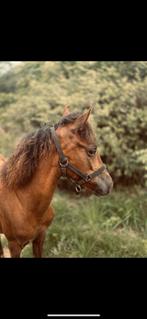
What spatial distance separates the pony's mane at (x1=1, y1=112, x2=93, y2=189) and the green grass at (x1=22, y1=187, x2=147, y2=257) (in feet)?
3.35

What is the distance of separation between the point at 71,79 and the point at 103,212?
1.32 m

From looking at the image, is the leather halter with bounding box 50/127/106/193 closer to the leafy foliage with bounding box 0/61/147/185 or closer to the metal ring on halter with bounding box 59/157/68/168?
the metal ring on halter with bounding box 59/157/68/168

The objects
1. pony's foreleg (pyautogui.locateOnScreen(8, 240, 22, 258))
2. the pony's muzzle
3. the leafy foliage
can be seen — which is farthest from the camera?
the leafy foliage

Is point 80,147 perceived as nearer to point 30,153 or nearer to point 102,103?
point 30,153

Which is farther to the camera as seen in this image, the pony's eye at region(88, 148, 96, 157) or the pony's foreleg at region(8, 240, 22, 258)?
the pony's foreleg at region(8, 240, 22, 258)

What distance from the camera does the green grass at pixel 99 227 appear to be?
3.35m

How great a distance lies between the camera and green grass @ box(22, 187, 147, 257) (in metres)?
3.35

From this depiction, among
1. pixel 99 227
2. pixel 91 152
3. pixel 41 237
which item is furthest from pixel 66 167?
pixel 99 227

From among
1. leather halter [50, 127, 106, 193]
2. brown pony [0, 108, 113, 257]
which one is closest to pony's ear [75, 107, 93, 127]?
brown pony [0, 108, 113, 257]

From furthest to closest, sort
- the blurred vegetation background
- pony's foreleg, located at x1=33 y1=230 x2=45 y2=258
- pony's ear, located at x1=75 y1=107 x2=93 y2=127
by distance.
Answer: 1. the blurred vegetation background
2. pony's foreleg, located at x1=33 y1=230 x2=45 y2=258
3. pony's ear, located at x1=75 y1=107 x2=93 y2=127

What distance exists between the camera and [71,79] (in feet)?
14.0

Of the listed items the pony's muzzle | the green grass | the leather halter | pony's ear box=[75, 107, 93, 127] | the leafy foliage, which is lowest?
the green grass

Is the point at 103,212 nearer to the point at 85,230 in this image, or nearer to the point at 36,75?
the point at 85,230

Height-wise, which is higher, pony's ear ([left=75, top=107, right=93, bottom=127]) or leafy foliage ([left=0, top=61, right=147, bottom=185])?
leafy foliage ([left=0, top=61, right=147, bottom=185])
